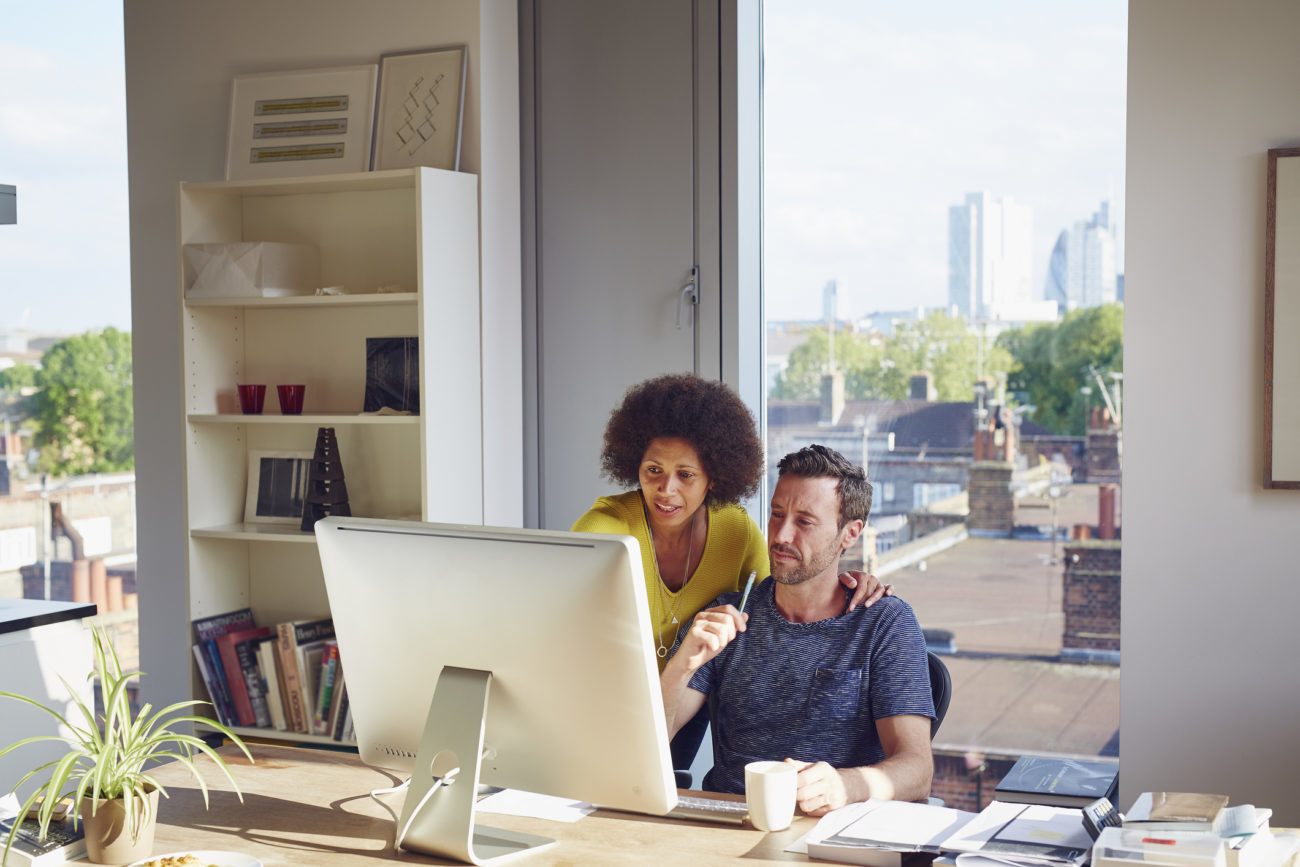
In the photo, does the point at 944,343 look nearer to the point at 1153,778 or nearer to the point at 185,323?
the point at 1153,778

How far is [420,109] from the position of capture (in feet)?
10.5

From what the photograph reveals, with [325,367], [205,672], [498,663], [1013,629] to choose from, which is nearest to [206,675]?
[205,672]

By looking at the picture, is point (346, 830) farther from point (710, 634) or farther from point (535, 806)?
point (710, 634)

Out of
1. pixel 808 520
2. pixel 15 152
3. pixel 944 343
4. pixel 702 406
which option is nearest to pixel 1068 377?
pixel 944 343

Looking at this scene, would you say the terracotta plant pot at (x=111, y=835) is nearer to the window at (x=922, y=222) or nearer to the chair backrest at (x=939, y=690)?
the chair backrest at (x=939, y=690)

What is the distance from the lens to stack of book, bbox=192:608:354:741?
323 cm

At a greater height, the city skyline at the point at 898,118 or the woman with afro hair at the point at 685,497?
the city skyline at the point at 898,118

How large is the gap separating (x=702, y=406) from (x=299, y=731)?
1.56 meters

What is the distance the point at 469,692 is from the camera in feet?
5.22

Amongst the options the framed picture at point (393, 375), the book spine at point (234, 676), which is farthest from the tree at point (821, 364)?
A: the book spine at point (234, 676)

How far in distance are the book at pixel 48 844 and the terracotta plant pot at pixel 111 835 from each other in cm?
3

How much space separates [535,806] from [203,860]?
19.3 inches

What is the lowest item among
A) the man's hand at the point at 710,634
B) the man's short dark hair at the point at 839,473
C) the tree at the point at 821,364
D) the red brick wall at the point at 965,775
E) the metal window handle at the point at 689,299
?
the red brick wall at the point at 965,775

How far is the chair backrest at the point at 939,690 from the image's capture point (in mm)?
2141
